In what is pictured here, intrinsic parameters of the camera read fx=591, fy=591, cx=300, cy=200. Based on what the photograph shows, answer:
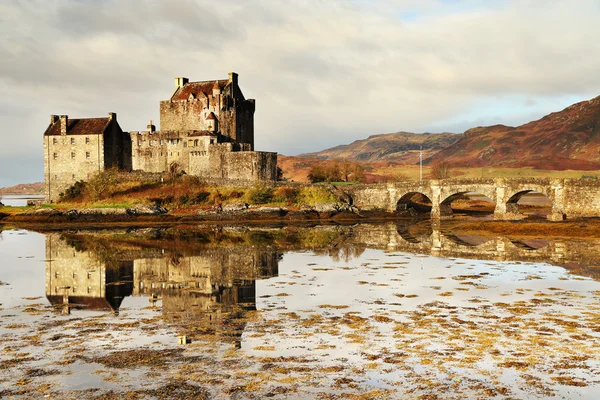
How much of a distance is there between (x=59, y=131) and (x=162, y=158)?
1319 cm

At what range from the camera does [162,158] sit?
75188mm

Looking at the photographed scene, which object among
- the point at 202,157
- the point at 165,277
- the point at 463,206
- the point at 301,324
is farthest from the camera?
the point at 463,206

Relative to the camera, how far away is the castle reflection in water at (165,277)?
21250mm

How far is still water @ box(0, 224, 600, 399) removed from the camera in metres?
13.0

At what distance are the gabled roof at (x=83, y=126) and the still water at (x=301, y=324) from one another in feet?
129

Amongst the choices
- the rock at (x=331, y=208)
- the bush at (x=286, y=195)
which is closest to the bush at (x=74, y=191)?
the bush at (x=286, y=195)

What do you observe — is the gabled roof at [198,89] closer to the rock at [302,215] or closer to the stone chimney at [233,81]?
the stone chimney at [233,81]

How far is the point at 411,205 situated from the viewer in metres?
72.6

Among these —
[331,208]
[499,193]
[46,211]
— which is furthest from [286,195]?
[46,211]

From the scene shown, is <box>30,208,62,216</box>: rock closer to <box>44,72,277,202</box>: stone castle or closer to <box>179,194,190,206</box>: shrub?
<box>44,72,277,202</box>: stone castle

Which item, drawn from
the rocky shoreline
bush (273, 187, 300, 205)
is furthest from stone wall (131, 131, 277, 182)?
the rocky shoreline

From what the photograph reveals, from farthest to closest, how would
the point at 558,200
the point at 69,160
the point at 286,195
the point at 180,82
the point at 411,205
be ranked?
the point at 180,82 → the point at 69,160 → the point at 411,205 → the point at 286,195 → the point at 558,200

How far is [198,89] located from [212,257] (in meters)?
48.1

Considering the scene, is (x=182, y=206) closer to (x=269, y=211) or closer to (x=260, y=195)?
(x=260, y=195)
